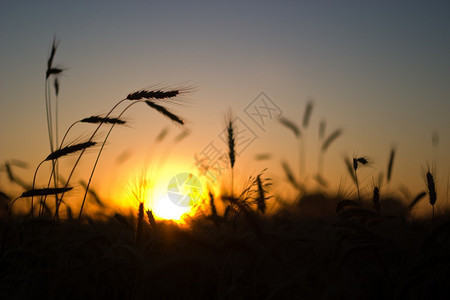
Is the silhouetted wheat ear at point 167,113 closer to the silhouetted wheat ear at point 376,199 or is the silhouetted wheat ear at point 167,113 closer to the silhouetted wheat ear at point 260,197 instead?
the silhouetted wheat ear at point 260,197

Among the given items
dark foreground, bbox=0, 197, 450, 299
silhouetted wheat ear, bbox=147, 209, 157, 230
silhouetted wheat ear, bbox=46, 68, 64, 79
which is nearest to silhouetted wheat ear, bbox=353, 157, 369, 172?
dark foreground, bbox=0, 197, 450, 299

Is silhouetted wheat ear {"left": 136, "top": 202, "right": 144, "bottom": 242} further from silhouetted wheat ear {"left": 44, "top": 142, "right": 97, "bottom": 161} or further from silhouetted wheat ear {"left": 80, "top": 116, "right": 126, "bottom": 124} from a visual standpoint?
silhouetted wheat ear {"left": 80, "top": 116, "right": 126, "bottom": 124}

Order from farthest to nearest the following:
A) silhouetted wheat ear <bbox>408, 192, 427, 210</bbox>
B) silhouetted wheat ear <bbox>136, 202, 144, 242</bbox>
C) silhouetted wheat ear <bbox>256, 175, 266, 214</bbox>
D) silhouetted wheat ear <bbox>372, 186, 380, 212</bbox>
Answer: silhouetted wheat ear <bbox>408, 192, 427, 210</bbox> → silhouetted wheat ear <bbox>256, 175, 266, 214</bbox> → silhouetted wheat ear <bbox>372, 186, 380, 212</bbox> → silhouetted wheat ear <bbox>136, 202, 144, 242</bbox>

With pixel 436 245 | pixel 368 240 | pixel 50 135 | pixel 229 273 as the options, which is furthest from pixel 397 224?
pixel 50 135

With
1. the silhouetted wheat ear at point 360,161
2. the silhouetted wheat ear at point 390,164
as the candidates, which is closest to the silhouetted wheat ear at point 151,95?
the silhouetted wheat ear at point 360,161

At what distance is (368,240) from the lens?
7.71ft

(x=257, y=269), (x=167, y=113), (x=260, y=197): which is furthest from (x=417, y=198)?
(x=167, y=113)

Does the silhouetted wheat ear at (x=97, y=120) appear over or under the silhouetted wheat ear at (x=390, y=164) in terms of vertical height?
over

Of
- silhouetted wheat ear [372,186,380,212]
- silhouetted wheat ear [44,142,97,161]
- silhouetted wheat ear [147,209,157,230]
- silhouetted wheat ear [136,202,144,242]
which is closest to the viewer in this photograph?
silhouetted wheat ear [136,202,144,242]

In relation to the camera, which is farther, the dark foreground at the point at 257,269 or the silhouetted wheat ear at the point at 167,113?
→ the silhouetted wheat ear at the point at 167,113

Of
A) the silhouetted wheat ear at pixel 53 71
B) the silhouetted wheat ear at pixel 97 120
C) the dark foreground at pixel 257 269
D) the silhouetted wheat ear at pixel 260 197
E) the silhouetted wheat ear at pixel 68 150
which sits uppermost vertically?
the silhouetted wheat ear at pixel 53 71

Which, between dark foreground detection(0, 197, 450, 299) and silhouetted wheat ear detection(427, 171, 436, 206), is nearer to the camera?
dark foreground detection(0, 197, 450, 299)

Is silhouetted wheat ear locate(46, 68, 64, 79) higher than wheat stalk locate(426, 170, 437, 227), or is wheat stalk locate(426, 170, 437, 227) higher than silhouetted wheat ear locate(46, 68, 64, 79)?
silhouetted wheat ear locate(46, 68, 64, 79)

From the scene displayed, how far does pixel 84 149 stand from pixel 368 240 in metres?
2.03
